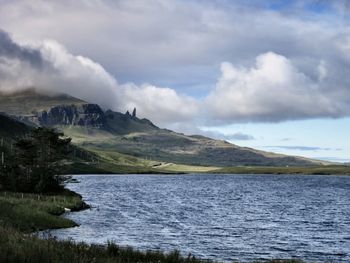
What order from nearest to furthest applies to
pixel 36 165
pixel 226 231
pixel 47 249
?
pixel 47 249
pixel 226 231
pixel 36 165

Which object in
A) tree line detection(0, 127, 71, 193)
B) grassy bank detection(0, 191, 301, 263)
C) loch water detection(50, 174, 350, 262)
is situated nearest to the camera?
grassy bank detection(0, 191, 301, 263)

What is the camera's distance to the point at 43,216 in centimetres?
5800

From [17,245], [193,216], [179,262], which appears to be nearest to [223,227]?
[193,216]

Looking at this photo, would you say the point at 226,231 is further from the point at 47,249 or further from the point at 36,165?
the point at 36,165

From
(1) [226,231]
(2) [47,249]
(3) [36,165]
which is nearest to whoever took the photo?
(2) [47,249]

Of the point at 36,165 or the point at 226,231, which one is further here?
the point at 36,165

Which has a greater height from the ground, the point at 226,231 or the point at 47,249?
the point at 47,249

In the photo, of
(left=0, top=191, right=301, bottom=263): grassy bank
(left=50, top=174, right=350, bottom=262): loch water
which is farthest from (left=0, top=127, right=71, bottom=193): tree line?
(left=0, top=191, right=301, bottom=263): grassy bank

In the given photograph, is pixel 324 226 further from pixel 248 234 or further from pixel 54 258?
pixel 54 258

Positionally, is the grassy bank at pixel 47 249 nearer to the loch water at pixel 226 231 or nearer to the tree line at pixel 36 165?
the loch water at pixel 226 231

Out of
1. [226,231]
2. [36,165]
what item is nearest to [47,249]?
[226,231]

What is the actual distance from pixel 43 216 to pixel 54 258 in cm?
3910

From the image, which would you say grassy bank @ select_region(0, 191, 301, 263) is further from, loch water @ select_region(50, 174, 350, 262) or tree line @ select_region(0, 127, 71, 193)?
tree line @ select_region(0, 127, 71, 193)

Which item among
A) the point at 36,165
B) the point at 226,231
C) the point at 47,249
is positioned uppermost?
the point at 36,165
